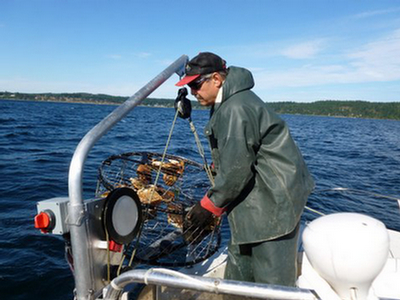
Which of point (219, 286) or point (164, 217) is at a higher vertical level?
point (219, 286)

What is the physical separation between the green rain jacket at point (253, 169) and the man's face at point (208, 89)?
0.41 feet

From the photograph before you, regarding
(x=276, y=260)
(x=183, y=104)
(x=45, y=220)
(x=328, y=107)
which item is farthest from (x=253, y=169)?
(x=328, y=107)

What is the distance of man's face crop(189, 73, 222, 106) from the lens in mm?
2268

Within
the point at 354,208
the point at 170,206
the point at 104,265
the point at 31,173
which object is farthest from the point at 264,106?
the point at 31,173

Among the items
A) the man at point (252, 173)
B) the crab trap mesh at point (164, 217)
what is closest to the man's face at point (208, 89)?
the man at point (252, 173)

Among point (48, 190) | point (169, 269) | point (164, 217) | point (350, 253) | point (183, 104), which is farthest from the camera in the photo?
point (48, 190)

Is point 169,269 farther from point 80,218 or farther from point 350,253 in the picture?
point 350,253

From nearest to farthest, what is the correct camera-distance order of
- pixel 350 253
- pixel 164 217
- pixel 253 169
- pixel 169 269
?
pixel 350 253
pixel 169 269
pixel 253 169
pixel 164 217

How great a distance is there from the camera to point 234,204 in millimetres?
2262

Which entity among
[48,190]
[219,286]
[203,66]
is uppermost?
[203,66]

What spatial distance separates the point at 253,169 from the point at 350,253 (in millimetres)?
917

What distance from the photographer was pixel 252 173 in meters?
2.08

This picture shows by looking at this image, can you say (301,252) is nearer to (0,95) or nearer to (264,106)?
(264,106)

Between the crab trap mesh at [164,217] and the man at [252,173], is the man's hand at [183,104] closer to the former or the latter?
the crab trap mesh at [164,217]
